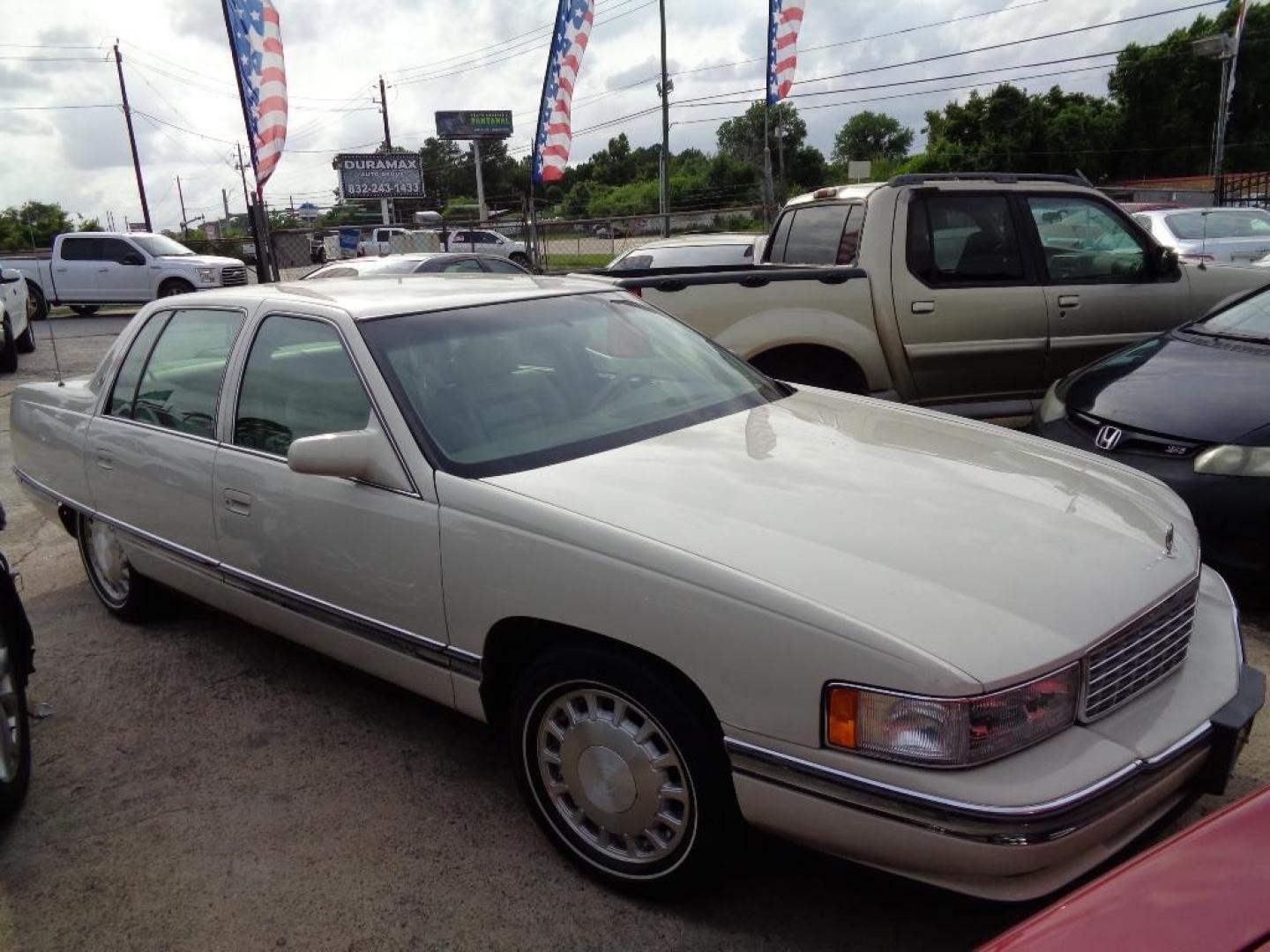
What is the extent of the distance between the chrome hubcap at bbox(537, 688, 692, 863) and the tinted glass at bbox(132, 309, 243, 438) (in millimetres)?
1891

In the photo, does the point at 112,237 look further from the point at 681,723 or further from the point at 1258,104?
the point at 1258,104

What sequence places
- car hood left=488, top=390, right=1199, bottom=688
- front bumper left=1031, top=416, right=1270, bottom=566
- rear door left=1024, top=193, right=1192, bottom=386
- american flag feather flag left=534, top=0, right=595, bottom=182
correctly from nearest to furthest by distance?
1. car hood left=488, top=390, right=1199, bottom=688
2. front bumper left=1031, top=416, right=1270, bottom=566
3. rear door left=1024, top=193, right=1192, bottom=386
4. american flag feather flag left=534, top=0, right=595, bottom=182

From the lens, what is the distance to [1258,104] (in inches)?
2142

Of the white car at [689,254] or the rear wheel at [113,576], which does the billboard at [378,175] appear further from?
the rear wheel at [113,576]

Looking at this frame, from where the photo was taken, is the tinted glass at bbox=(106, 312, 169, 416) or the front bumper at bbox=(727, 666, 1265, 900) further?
the tinted glass at bbox=(106, 312, 169, 416)

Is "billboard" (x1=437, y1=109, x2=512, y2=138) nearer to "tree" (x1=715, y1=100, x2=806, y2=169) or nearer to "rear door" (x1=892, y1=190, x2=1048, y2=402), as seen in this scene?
"tree" (x1=715, y1=100, x2=806, y2=169)

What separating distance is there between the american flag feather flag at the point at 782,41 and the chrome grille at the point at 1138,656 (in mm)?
18840

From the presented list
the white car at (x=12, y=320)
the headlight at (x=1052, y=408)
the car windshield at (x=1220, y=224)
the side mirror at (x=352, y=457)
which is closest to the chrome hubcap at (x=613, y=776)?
the side mirror at (x=352, y=457)

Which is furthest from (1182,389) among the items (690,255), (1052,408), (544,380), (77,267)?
(77,267)

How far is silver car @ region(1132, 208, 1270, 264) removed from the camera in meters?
13.6

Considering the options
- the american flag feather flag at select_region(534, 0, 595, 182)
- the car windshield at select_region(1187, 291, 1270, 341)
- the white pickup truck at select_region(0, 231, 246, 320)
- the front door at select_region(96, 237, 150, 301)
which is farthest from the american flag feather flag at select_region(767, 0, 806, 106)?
the car windshield at select_region(1187, 291, 1270, 341)

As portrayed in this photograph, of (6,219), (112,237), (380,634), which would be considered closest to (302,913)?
(380,634)

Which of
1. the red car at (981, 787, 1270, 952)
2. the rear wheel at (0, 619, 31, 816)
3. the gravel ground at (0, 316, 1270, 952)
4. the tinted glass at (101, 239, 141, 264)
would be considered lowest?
the gravel ground at (0, 316, 1270, 952)

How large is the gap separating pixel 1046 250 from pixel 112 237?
63.9 feet
